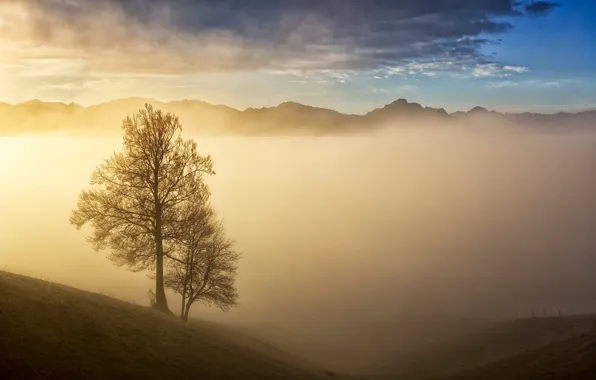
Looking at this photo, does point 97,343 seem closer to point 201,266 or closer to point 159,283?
point 159,283

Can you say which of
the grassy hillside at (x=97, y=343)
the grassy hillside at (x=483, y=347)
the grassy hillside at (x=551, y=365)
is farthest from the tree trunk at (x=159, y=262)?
the grassy hillside at (x=551, y=365)

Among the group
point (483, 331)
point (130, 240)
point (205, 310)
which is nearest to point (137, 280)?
point (205, 310)

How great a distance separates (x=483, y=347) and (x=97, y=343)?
48920 mm

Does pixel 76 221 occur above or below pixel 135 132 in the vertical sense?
below

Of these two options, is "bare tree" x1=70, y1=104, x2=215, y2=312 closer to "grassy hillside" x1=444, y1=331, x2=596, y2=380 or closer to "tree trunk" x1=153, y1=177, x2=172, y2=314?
"tree trunk" x1=153, y1=177, x2=172, y2=314

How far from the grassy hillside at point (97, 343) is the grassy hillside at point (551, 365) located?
14035 millimetres

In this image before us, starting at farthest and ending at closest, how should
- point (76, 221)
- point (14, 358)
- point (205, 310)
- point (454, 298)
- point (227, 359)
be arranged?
point (454, 298) → point (205, 310) → point (76, 221) → point (227, 359) → point (14, 358)

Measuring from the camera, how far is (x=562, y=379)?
33219 mm

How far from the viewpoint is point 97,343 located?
28.8 meters

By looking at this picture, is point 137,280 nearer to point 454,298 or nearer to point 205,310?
point 205,310

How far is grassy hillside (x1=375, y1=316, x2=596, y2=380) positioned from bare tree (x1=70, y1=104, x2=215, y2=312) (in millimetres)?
24253

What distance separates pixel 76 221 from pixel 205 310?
85902mm

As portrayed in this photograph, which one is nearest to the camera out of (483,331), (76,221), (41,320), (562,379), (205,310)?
(41,320)

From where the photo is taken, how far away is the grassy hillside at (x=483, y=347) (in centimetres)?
5766
